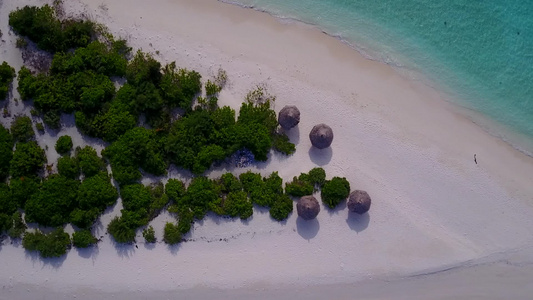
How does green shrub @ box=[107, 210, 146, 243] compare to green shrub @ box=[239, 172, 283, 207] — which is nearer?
green shrub @ box=[107, 210, 146, 243]

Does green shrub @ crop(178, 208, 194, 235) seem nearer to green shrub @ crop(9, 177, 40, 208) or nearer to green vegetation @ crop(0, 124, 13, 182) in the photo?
green shrub @ crop(9, 177, 40, 208)

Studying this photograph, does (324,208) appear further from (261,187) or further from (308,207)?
(261,187)

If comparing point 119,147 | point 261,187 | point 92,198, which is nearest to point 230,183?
point 261,187

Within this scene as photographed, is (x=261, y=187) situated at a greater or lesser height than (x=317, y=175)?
lesser

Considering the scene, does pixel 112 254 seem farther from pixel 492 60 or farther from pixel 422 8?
pixel 492 60

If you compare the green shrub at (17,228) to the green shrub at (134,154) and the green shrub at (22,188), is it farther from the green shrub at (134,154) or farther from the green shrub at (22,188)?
the green shrub at (134,154)

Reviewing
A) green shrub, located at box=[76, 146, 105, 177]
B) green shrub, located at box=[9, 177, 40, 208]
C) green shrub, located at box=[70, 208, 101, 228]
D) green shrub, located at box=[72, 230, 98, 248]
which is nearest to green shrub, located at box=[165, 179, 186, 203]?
green shrub, located at box=[76, 146, 105, 177]

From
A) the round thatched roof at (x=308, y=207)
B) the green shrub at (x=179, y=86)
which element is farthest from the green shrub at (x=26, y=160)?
the round thatched roof at (x=308, y=207)
